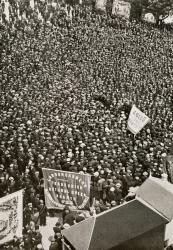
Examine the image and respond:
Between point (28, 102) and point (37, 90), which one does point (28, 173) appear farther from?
point (37, 90)

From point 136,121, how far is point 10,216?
276 inches

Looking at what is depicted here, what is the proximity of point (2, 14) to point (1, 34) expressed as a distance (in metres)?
2.56

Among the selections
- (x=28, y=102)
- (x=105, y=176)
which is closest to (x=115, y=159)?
(x=105, y=176)

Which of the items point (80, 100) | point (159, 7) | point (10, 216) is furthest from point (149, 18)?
point (10, 216)

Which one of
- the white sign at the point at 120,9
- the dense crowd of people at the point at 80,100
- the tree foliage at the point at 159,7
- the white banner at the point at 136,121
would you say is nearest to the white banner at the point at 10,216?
the dense crowd of people at the point at 80,100

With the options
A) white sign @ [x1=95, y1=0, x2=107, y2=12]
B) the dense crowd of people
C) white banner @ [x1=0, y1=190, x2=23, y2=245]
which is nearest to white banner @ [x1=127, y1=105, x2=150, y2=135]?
the dense crowd of people

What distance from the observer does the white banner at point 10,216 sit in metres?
10.3

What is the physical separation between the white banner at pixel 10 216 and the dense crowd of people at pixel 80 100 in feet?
3.01

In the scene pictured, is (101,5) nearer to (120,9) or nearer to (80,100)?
(120,9)

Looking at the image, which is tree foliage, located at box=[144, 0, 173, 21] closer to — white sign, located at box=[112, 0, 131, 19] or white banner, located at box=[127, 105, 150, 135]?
white sign, located at box=[112, 0, 131, 19]

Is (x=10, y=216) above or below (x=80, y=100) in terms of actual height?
above

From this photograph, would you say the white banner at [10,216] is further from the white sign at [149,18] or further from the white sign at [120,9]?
the white sign at [149,18]

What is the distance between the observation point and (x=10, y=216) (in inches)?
412

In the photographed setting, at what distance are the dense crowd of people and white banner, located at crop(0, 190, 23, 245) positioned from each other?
0.92 meters
